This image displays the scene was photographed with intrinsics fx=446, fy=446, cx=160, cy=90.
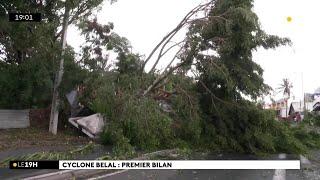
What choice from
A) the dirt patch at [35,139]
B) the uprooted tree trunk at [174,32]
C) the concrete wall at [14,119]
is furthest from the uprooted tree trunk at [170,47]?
the concrete wall at [14,119]

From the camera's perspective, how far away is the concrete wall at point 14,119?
75.1 feet

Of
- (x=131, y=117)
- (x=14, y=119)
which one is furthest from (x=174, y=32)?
(x=14, y=119)

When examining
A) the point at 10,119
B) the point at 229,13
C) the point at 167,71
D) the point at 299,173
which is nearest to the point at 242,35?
the point at 229,13

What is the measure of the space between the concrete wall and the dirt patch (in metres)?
1.05

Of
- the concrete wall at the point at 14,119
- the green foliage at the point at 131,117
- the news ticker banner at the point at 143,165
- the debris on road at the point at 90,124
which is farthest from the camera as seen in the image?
the concrete wall at the point at 14,119

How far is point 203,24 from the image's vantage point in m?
17.9

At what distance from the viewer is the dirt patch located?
16.9 metres

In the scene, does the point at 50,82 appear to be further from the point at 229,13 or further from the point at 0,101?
the point at 229,13

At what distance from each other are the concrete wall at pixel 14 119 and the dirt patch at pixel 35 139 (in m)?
1.05

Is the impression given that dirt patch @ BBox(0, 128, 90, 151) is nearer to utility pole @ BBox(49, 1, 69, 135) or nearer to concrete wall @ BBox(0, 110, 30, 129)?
utility pole @ BBox(49, 1, 69, 135)

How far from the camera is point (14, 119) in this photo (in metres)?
23.3

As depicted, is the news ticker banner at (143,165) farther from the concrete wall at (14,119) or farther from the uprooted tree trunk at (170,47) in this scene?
the concrete wall at (14,119)

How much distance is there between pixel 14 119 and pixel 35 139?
4.75 metres

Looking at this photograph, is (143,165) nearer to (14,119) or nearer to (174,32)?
(174,32)
